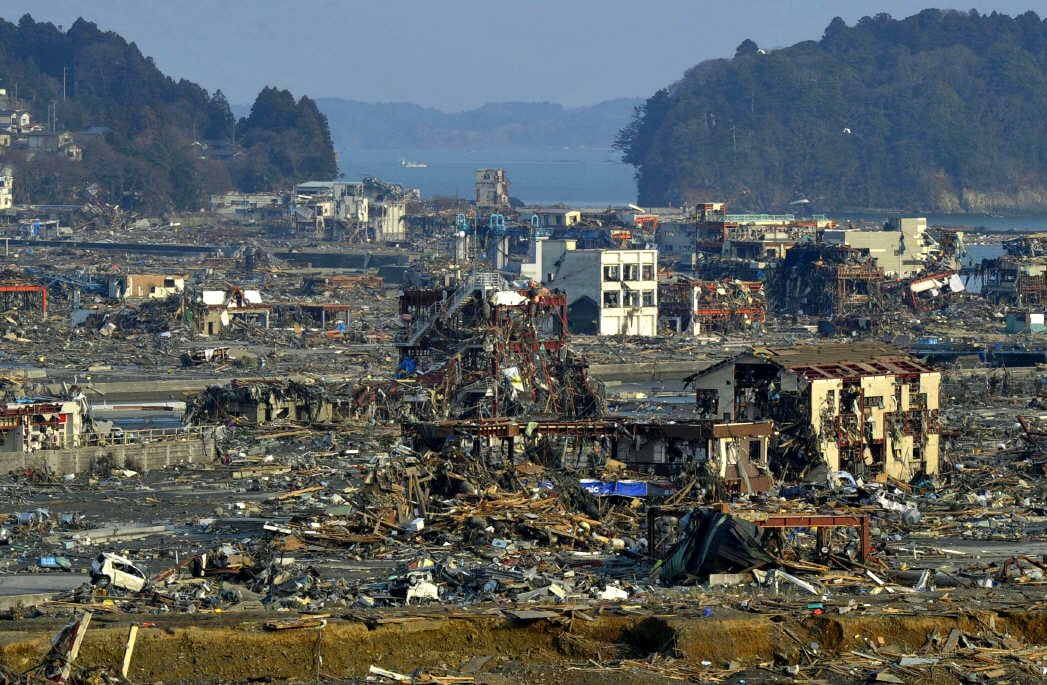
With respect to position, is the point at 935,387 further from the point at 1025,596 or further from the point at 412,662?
the point at 412,662

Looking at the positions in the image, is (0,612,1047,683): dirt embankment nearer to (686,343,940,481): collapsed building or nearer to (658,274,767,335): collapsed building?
(686,343,940,481): collapsed building

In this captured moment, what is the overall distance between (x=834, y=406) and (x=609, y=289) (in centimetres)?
3498

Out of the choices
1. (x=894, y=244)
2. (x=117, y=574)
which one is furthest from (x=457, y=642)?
(x=894, y=244)

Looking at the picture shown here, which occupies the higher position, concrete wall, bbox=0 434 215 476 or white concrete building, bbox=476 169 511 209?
white concrete building, bbox=476 169 511 209

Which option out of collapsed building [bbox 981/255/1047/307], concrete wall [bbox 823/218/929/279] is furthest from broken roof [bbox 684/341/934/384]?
concrete wall [bbox 823/218/929/279]

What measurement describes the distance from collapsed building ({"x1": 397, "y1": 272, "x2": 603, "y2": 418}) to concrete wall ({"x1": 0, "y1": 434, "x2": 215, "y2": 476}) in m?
6.60

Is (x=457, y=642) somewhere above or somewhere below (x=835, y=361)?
below

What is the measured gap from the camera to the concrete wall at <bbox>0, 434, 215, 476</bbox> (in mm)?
39312

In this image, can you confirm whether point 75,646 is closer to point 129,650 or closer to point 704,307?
point 129,650

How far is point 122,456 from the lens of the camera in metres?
40.2

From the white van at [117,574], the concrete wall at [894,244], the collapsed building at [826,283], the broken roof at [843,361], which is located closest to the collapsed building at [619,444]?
the broken roof at [843,361]

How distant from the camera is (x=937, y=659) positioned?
2378cm

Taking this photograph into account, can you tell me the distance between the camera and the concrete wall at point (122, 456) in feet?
129

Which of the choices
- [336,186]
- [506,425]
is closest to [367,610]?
[506,425]
